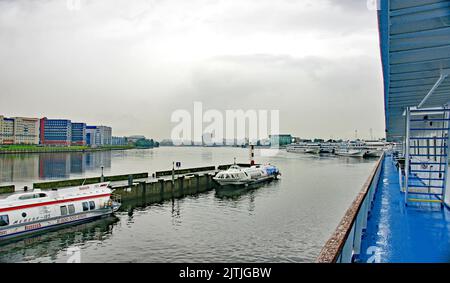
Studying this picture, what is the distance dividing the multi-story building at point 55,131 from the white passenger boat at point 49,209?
3712 inches

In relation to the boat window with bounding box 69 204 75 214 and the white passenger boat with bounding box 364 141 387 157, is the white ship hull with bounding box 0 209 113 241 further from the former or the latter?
the white passenger boat with bounding box 364 141 387 157

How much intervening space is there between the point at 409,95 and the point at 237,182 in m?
21.1

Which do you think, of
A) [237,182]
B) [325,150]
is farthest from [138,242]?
[325,150]

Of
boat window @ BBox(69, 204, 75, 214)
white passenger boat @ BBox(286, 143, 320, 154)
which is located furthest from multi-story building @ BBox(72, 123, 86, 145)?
boat window @ BBox(69, 204, 75, 214)

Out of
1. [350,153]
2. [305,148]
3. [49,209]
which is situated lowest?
[49,209]

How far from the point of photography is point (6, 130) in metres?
84.9

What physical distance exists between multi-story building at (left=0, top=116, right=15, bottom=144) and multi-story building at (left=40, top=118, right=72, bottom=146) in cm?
1122

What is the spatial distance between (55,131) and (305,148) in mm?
82468

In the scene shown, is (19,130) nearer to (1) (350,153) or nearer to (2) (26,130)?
(2) (26,130)

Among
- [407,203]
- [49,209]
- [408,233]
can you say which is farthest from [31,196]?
[408,233]

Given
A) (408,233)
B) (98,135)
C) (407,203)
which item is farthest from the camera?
(98,135)

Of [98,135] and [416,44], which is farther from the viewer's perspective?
[98,135]
